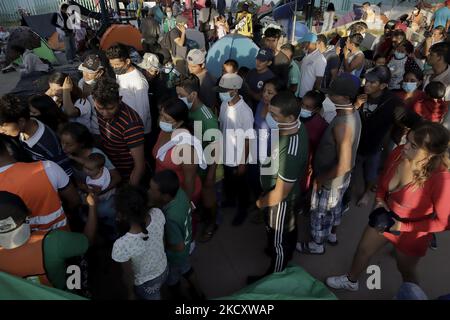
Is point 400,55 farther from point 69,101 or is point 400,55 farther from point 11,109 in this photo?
point 11,109

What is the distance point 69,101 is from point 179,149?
1.47 metres

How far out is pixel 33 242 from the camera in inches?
68.0

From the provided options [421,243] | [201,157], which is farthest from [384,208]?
[201,157]

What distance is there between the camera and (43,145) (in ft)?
8.04

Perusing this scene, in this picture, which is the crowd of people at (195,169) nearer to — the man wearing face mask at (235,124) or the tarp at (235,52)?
the man wearing face mask at (235,124)

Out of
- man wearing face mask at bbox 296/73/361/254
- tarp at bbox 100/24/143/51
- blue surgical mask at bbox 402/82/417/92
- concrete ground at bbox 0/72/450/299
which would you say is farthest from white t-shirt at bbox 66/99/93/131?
tarp at bbox 100/24/143/51

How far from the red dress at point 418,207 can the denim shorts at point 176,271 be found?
1.54 metres

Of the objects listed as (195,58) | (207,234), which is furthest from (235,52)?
(207,234)

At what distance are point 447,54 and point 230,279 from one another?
3.87 m

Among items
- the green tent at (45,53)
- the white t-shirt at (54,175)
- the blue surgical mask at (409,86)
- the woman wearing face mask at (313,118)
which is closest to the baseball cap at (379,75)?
the blue surgical mask at (409,86)

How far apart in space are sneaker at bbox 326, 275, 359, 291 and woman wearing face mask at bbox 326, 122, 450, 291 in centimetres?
30
